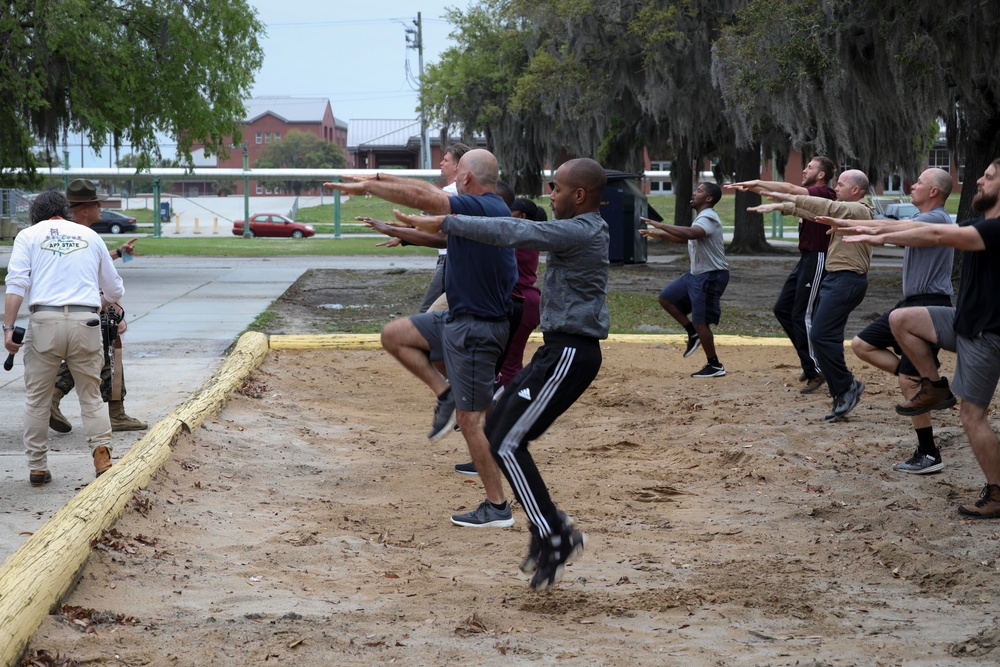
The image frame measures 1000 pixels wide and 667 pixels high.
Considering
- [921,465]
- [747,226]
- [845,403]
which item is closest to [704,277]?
[845,403]

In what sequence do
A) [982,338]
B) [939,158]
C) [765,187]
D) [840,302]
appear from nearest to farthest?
[982,338] < [765,187] < [840,302] < [939,158]

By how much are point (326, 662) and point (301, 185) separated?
230ft

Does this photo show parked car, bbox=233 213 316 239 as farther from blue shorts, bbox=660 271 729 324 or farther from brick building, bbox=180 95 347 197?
brick building, bbox=180 95 347 197

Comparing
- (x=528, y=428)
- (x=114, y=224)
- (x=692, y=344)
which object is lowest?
(x=692, y=344)

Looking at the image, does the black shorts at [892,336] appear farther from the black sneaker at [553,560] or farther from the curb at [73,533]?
the curb at [73,533]

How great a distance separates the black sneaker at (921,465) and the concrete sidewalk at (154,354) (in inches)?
199

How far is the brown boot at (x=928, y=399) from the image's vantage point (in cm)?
647

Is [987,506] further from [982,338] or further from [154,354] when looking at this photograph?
[154,354]

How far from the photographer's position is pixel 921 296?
23.9 feet

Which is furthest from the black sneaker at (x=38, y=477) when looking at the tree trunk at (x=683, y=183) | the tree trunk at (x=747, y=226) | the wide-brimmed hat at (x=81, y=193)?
the tree trunk at (x=683, y=183)

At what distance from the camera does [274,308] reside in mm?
16641

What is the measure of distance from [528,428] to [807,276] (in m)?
4.94

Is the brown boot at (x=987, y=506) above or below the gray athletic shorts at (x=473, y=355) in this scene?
below

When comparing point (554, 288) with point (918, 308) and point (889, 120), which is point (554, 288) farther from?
point (889, 120)
